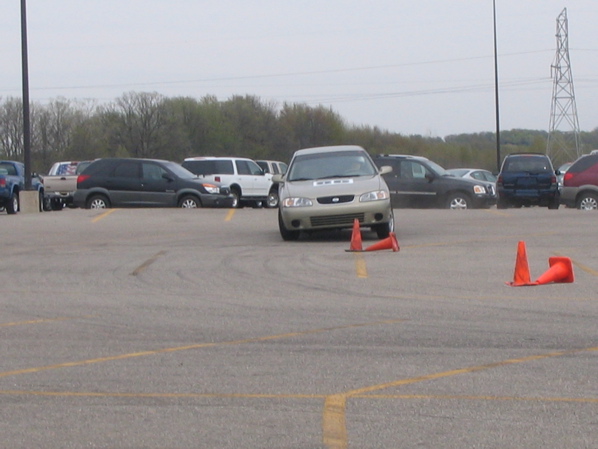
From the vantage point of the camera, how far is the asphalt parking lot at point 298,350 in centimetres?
518

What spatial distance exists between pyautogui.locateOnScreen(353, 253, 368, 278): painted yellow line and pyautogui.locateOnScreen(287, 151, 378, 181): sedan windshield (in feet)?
10.1

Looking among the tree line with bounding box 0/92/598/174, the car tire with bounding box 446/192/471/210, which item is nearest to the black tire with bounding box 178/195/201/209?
the car tire with bounding box 446/192/471/210

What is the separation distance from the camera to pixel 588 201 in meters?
24.6

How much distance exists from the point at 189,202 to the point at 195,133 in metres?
52.8

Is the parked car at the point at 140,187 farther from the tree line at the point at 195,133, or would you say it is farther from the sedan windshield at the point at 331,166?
the tree line at the point at 195,133

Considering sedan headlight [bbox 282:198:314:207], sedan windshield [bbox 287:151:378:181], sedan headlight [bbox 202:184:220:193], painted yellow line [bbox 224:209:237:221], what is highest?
sedan windshield [bbox 287:151:378:181]

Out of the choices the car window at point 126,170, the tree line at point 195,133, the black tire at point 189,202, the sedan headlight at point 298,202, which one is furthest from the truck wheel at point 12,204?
the tree line at point 195,133

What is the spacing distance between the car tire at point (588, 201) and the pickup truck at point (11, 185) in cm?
1676

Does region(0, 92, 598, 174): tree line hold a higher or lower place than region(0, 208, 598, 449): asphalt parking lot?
higher

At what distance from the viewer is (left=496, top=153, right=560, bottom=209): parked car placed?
2675 centimetres

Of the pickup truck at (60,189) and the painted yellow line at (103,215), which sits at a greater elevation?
the pickup truck at (60,189)

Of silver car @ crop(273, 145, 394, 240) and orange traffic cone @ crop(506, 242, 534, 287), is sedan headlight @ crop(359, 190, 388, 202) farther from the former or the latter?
orange traffic cone @ crop(506, 242, 534, 287)

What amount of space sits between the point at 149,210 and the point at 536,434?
2004 centimetres

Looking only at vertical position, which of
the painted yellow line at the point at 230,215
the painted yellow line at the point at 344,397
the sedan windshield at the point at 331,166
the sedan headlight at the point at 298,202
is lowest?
the painted yellow line at the point at 344,397
